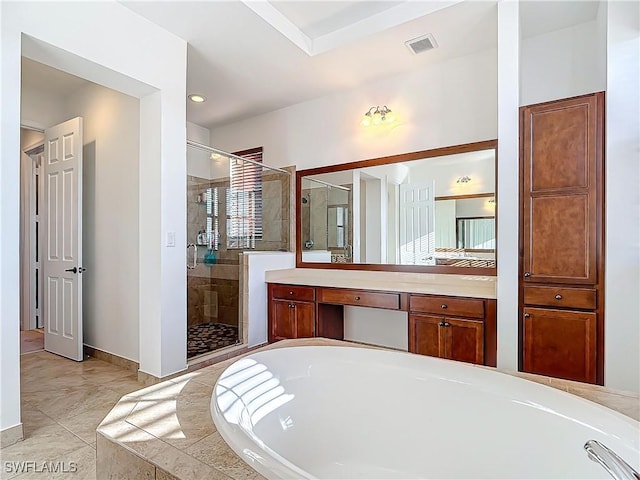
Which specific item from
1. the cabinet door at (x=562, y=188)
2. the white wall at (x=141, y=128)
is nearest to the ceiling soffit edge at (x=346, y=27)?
the white wall at (x=141, y=128)

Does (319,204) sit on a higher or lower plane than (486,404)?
higher

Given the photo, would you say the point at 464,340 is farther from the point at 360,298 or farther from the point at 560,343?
the point at 360,298

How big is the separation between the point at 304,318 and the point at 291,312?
16 cm

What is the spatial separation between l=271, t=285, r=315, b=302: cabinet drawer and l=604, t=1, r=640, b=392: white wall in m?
2.12

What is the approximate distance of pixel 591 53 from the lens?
8.48 ft

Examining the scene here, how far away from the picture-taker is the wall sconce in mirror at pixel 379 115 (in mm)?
3416

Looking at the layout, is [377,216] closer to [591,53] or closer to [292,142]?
[292,142]

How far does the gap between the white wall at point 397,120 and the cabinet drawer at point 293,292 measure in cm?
132

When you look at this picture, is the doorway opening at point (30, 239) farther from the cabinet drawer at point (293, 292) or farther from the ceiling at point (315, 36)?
the cabinet drawer at point (293, 292)

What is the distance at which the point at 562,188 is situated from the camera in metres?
2.23

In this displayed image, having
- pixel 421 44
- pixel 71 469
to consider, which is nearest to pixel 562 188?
pixel 421 44

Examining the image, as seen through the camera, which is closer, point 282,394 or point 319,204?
point 282,394

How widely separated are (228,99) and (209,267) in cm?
177

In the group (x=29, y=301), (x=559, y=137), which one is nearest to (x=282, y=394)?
(x=559, y=137)
